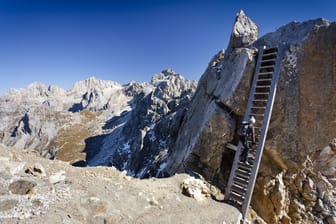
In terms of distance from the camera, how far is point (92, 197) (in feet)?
28.6

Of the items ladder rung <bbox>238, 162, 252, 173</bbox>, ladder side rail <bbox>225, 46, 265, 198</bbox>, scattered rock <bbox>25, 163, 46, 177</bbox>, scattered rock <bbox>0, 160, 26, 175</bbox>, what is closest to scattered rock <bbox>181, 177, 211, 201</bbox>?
ladder side rail <bbox>225, 46, 265, 198</bbox>

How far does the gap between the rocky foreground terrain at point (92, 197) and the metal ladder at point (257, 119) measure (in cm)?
102

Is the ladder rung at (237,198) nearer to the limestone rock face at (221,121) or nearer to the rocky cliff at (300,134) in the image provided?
the rocky cliff at (300,134)

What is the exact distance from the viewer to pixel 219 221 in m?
10.0

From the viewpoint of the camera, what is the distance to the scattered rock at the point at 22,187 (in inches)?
303

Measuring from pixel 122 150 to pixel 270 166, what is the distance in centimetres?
10301

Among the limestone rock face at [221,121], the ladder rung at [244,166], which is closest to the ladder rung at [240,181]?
the ladder rung at [244,166]

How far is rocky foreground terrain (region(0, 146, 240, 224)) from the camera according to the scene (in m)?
7.39

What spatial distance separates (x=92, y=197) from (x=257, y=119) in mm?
10721

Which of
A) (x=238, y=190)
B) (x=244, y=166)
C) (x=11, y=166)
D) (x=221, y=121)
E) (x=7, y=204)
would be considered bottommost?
(x=7, y=204)

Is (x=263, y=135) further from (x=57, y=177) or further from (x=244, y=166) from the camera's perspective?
(x=57, y=177)

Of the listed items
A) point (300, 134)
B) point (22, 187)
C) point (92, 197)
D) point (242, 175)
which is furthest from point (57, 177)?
point (300, 134)

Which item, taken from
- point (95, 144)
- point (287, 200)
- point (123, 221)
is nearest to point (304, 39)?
point (287, 200)

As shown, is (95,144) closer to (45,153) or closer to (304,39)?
(45,153)
